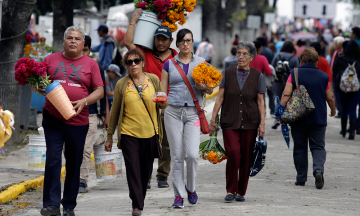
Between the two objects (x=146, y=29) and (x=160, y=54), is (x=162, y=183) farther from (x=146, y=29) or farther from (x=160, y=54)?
(x=146, y=29)

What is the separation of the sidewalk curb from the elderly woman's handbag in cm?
349

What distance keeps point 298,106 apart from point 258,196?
1417 millimetres

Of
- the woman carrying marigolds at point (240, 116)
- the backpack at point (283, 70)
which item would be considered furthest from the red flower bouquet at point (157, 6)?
the backpack at point (283, 70)

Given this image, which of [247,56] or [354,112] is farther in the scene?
[354,112]

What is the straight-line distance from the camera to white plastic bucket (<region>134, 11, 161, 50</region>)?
7477 millimetres

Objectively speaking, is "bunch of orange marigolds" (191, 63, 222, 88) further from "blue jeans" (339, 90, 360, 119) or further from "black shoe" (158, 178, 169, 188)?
"blue jeans" (339, 90, 360, 119)

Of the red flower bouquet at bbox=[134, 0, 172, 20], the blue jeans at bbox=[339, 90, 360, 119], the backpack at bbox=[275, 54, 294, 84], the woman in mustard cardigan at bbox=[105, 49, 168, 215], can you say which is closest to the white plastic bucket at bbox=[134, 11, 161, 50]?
the red flower bouquet at bbox=[134, 0, 172, 20]

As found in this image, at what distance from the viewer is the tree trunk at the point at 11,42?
1016cm

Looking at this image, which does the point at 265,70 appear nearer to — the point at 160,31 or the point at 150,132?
the point at 160,31

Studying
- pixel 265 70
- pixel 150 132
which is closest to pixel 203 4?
pixel 265 70

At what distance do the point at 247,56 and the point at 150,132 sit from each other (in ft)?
5.15

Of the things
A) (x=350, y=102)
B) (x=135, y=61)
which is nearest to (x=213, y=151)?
(x=135, y=61)

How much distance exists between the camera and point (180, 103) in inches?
250

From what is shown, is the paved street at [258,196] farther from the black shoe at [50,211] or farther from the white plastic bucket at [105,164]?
the black shoe at [50,211]
